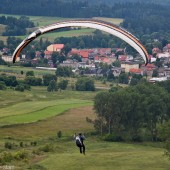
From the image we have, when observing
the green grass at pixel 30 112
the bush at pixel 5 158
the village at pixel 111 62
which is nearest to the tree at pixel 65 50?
the village at pixel 111 62

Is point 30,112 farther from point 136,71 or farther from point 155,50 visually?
point 155,50

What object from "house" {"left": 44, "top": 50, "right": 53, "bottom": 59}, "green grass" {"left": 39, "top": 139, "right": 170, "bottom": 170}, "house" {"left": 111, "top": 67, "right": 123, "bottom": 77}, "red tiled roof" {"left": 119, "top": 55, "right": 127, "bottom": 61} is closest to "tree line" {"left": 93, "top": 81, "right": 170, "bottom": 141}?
"green grass" {"left": 39, "top": 139, "right": 170, "bottom": 170}

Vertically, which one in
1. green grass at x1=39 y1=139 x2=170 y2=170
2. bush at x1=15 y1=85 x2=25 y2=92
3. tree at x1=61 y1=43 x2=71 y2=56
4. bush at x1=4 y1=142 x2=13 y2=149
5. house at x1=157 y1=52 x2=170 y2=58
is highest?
tree at x1=61 y1=43 x2=71 y2=56

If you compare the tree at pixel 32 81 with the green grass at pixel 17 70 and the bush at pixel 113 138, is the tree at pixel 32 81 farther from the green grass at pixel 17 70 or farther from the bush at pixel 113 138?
the bush at pixel 113 138

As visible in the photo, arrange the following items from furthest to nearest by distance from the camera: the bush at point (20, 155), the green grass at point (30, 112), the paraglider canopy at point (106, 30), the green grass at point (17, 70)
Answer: the green grass at point (17, 70) → the green grass at point (30, 112) → the bush at point (20, 155) → the paraglider canopy at point (106, 30)

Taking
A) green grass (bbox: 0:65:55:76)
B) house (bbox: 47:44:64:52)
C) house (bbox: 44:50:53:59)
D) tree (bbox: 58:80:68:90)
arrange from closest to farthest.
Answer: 1. tree (bbox: 58:80:68:90)
2. green grass (bbox: 0:65:55:76)
3. house (bbox: 44:50:53:59)
4. house (bbox: 47:44:64:52)

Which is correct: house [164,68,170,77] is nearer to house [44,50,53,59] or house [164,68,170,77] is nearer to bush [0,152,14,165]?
house [44,50,53,59]

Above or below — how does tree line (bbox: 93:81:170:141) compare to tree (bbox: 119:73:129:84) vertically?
below

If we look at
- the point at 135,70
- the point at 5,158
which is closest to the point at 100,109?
the point at 5,158
